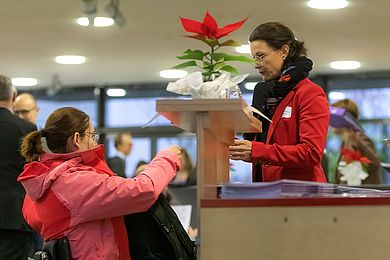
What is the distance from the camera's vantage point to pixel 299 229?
191 centimetres

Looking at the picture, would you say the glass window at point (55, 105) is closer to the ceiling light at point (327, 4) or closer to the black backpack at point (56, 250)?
the ceiling light at point (327, 4)

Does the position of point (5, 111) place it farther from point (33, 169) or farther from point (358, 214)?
point (358, 214)

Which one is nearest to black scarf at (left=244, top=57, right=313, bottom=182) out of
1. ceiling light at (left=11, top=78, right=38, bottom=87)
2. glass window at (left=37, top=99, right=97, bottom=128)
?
ceiling light at (left=11, top=78, right=38, bottom=87)

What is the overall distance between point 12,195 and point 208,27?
75.0 inches

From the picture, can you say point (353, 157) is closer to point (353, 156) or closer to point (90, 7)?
point (353, 156)

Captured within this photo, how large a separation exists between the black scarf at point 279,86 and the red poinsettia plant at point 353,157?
281 cm

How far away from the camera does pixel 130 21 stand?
6113 mm

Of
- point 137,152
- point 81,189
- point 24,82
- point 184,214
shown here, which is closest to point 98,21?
point 184,214

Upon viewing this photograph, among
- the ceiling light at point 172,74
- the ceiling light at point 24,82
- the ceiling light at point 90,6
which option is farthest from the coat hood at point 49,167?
the ceiling light at point 24,82

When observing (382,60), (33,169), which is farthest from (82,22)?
(33,169)

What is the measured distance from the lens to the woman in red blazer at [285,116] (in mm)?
2383

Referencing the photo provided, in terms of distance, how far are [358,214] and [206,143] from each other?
16.8 inches

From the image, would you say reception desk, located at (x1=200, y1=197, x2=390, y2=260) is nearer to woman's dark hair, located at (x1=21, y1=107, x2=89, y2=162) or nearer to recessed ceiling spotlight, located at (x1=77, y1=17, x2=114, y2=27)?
woman's dark hair, located at (x1=21, y1=107, x2=89, y2=162)

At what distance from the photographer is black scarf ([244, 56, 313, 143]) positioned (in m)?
2.58
